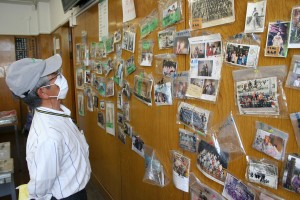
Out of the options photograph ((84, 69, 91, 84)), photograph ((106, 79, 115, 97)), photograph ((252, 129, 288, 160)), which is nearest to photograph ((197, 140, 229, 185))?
photograph ((252, 129, 288, 160))

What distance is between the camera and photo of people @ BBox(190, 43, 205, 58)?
110cm

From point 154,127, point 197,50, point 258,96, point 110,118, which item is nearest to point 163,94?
point 154,127

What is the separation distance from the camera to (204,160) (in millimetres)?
1161

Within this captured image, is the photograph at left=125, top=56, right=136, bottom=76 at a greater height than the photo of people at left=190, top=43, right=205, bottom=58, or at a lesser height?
lesser

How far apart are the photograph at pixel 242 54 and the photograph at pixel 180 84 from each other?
0.91 ft

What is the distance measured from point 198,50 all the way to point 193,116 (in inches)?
12.6

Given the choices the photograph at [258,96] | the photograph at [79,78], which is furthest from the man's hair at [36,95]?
the photograph at [79,78]

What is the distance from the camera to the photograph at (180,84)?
1.22 meters

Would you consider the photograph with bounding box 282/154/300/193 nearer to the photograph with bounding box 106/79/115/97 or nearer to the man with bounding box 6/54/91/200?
the man with bounding box 6/54/91/200

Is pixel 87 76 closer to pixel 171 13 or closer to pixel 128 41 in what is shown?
pixel 128 41

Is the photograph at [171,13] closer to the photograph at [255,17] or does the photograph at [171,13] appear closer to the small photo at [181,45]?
the small photo at [181,45]

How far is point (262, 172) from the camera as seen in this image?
0.89 m

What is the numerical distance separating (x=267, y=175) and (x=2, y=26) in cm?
558

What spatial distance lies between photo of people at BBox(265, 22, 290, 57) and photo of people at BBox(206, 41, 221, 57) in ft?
0.71
